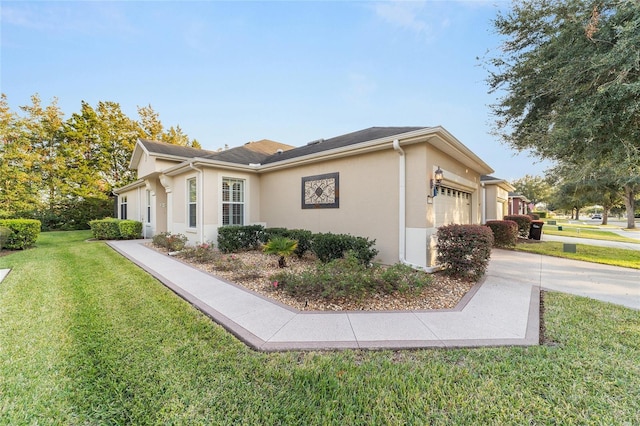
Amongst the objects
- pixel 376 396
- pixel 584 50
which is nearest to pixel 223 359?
pixel 376 396

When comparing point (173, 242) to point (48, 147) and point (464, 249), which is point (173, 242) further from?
point (48, 147)

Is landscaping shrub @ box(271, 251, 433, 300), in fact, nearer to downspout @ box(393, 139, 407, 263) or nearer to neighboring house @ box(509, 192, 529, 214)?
downspout @ box(393, 139, 407, 263)

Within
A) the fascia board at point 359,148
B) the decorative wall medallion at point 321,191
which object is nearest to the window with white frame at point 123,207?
the fascia board at point 359,148

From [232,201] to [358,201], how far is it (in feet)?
16.6

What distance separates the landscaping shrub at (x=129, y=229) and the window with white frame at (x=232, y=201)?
24.4 ft

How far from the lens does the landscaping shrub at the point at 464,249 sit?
213 inches

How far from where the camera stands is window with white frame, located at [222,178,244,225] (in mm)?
9414

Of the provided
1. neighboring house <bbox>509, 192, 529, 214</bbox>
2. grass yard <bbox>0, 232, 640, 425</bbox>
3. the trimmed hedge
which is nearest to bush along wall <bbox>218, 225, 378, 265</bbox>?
grass yard <bbox>0, 232, 640, 425</bbox>

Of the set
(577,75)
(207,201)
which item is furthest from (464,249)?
(207,201)

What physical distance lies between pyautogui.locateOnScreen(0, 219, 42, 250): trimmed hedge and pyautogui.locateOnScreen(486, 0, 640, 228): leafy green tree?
17.8 metres

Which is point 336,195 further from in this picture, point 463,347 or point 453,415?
point 453,415

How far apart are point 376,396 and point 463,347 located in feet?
4.61

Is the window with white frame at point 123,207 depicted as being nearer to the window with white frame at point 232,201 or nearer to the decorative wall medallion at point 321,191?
the window with white frame at point 232,201

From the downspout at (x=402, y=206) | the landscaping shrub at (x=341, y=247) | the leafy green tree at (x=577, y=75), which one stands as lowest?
the landscaping shrub at (x=341, y=247)
